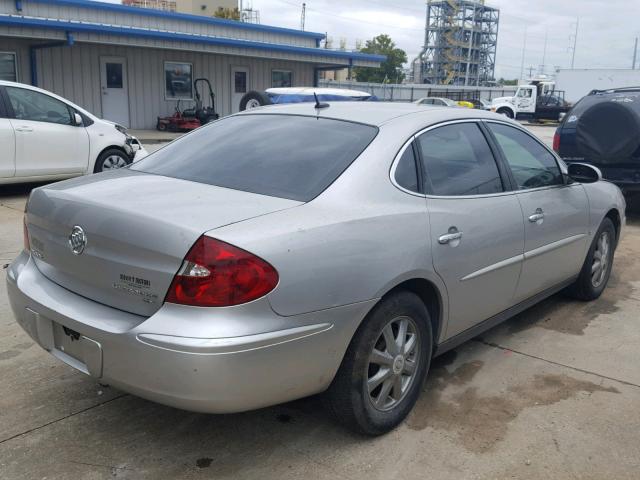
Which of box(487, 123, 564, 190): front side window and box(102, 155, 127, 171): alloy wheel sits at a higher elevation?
box(487, 123, 564, 190): front side window

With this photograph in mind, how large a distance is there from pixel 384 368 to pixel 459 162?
1.30 meters

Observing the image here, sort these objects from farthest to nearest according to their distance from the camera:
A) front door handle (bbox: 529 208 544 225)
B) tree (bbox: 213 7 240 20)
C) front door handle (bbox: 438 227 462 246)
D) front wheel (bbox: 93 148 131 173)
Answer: tree (bbox: 213 7 240 20)
front wheel (bbox: 93 148 131 173)
front door handle (bbox: 529 208 544 225)
front door handle (bbox: 438 227 462 246)

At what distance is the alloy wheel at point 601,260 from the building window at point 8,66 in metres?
17.6

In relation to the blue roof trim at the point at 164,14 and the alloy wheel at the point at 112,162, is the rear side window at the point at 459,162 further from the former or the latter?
the blue roof trim at the point at 164,14

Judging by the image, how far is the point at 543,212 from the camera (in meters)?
4.18

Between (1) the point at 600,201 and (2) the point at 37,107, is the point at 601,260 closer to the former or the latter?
(1) the point at 600,201

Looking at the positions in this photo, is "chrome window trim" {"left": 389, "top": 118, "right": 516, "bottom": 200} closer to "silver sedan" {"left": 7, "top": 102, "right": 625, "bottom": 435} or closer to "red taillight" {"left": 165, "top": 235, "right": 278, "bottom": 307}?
"silver sedan" {"left": 7, "top": 102, "right": 625, "bottom": 435}

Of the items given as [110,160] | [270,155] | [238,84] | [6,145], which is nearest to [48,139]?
[6,145]

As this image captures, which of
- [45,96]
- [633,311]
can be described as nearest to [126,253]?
[633,311]

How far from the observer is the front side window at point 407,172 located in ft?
10.6

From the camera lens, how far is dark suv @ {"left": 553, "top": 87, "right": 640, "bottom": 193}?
7453 mm

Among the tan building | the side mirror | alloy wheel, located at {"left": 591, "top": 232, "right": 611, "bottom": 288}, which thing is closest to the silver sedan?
the side mirror

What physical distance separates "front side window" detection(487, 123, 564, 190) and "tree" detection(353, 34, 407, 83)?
86.7m

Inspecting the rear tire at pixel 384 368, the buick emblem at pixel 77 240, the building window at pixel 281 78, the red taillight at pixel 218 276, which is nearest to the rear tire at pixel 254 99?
the building window at pixel 281 78
